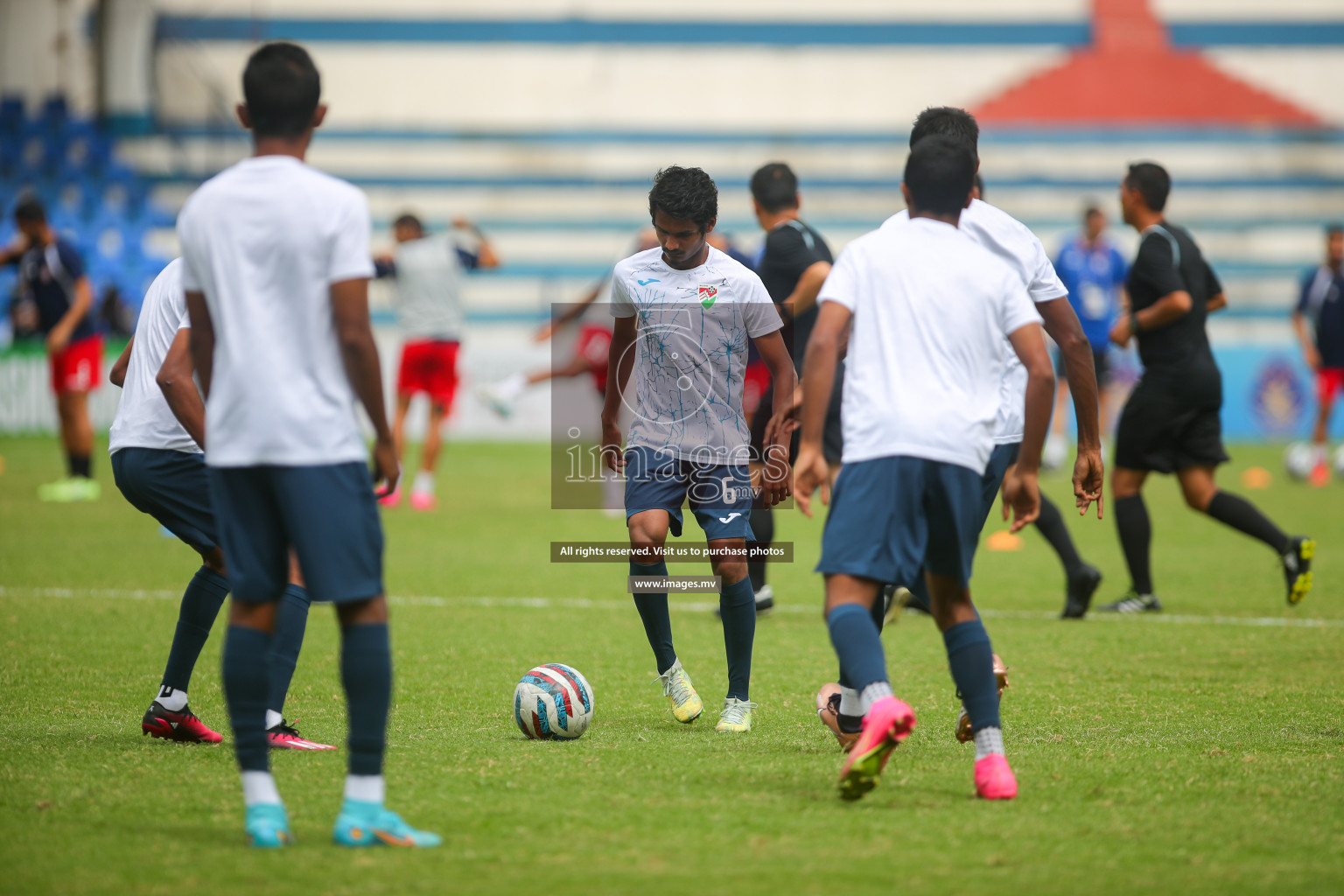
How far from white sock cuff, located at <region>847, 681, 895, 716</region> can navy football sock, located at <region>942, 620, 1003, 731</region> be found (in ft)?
1.00

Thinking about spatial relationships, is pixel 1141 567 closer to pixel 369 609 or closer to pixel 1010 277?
pixel 1010 277

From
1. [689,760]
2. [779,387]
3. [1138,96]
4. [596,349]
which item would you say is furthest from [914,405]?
[1138,96]

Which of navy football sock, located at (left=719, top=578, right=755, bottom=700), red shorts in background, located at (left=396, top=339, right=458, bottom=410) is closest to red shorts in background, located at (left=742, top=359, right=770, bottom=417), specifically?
red shorts in background, located at (left=396, top=339, right=458, bottom=410)

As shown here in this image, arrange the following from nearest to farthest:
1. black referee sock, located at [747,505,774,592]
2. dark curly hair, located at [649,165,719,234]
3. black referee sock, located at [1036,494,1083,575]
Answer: dark curly hair, located at [649,165,719,234] → black referee sock, located at [1036,494,1083,575] → black referee sock, located at [747,505,774,592]

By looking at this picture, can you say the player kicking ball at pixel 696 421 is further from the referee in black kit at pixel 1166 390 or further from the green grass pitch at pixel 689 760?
the referee in black kit at pixel 1166 390

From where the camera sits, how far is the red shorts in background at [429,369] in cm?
1412

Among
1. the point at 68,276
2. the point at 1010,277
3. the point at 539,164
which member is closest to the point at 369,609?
the point at 1010,277

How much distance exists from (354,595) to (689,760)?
1.58 metres

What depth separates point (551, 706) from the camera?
5.06 meters

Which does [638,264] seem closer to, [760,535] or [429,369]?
[760,535]

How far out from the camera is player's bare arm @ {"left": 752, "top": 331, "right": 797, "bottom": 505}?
5.32 m

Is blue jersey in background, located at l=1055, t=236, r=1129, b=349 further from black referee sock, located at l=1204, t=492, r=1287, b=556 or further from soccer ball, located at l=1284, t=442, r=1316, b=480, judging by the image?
black referee sock, located at l=1204, t=492, r=1287, b=556

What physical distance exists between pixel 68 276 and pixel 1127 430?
9716 mm

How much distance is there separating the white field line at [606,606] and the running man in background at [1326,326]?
8821mm
